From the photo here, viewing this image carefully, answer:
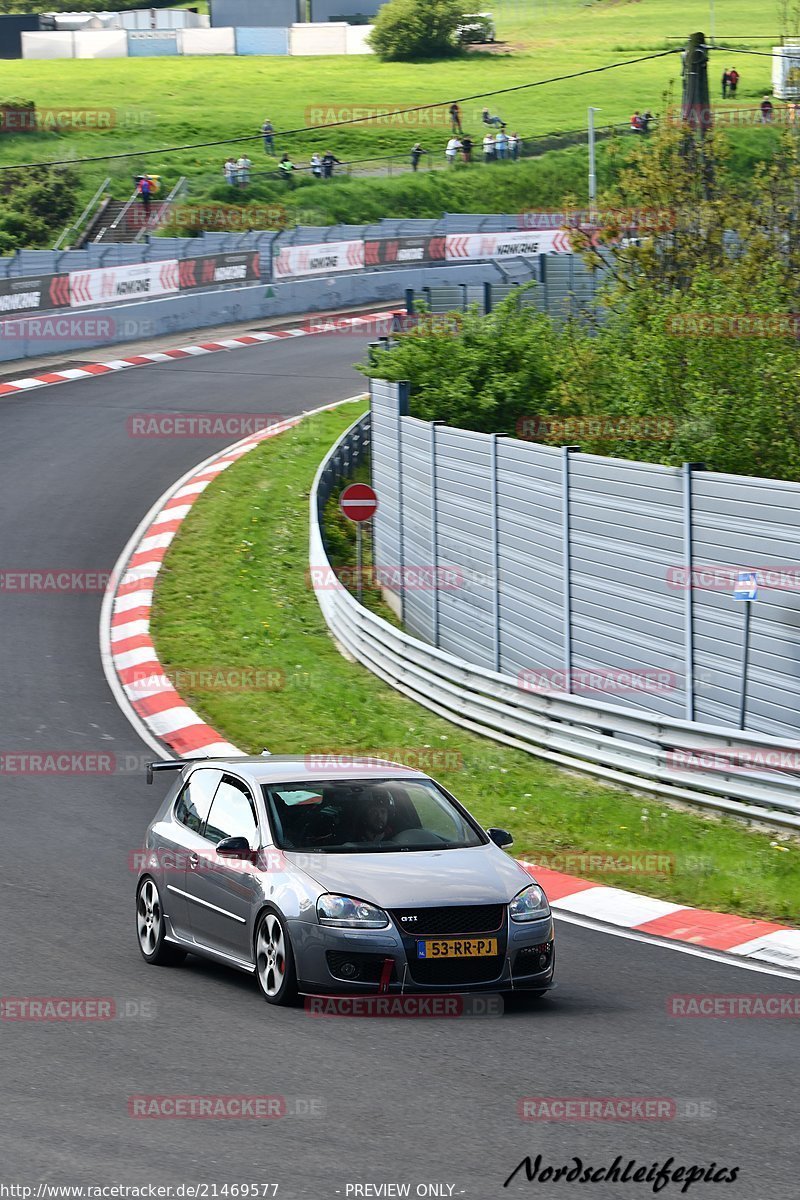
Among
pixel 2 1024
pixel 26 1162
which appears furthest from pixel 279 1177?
pixel 2 1024

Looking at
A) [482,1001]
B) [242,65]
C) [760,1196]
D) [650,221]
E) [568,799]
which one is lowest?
[568,799]

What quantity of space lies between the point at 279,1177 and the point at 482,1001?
3.05 m

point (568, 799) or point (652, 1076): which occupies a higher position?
point (652, 1076)

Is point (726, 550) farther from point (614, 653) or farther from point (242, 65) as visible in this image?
point (242, 65)

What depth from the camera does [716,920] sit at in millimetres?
11906

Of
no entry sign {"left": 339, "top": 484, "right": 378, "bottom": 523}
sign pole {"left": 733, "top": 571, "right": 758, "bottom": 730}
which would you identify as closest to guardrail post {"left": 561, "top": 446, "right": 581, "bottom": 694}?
sign pole {"left": 733, "top": 571, "right": 758, "bottom": 730}

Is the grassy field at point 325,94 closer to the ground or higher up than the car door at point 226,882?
higher up

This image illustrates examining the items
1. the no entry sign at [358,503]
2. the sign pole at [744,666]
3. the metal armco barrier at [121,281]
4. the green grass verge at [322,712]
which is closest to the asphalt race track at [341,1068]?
the green grass verge at [322,712]

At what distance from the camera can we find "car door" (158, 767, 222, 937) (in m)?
10.3

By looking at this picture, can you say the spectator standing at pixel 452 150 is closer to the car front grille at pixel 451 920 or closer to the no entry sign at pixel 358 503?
the no entry sign at pixel 358 503

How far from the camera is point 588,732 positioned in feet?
53.8

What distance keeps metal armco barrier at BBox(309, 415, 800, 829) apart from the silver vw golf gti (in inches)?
185

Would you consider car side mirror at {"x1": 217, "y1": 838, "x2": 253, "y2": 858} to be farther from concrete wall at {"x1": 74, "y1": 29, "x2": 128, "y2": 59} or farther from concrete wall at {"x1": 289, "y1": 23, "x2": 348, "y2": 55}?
concrete wall at {"x1": 289, "y1": 23, "x2": 348, "y2": 55}

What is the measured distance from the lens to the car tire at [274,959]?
29.9ft
